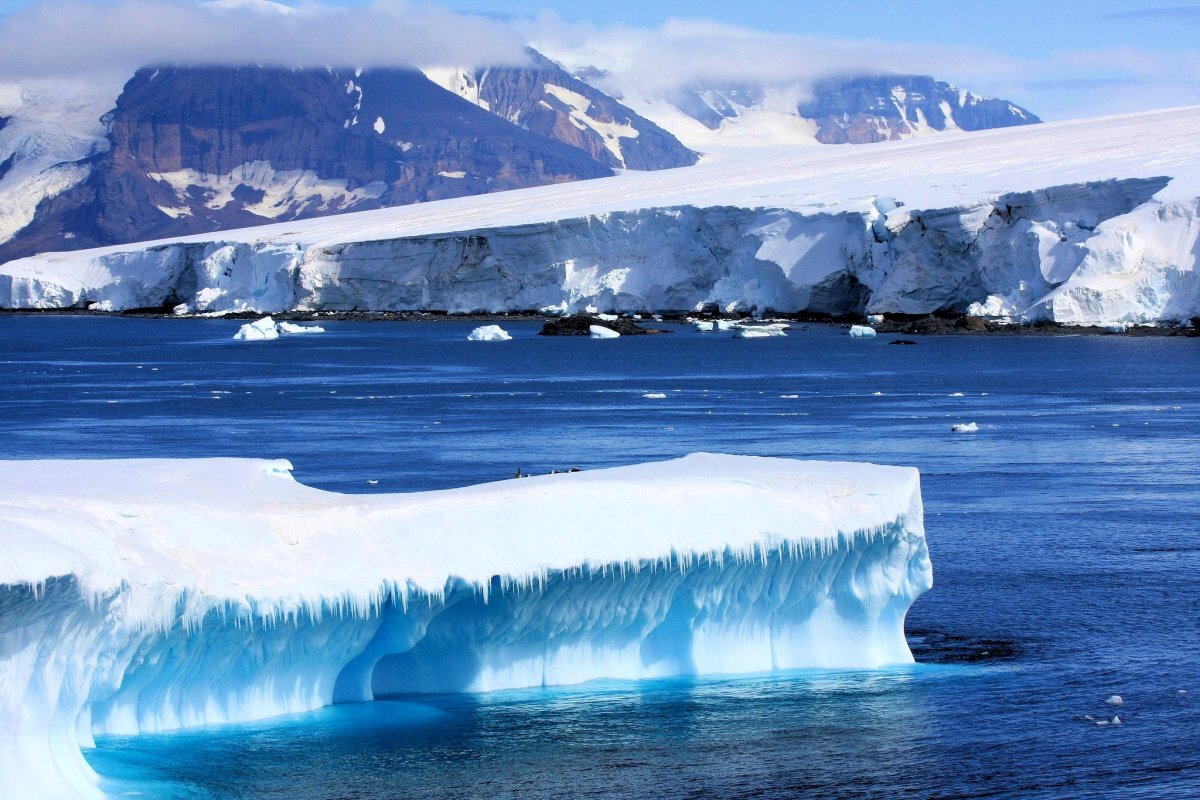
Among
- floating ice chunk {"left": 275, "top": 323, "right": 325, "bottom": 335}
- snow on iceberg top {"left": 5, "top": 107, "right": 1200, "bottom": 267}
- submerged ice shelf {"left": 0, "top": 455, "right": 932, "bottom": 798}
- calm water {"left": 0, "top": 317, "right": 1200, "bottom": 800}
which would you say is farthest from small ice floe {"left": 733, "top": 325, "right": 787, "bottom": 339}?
submerged ice shelf {"left": 0, "top": 455, "right": 932, "bottom": 798}

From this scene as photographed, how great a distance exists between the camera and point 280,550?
8172 millimetres

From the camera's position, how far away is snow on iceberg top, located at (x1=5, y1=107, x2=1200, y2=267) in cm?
4531

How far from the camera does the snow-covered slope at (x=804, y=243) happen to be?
134 feet

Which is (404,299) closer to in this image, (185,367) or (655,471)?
(185,367)

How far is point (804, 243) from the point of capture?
155 ft

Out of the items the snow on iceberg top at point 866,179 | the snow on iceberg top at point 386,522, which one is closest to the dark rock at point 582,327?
the snow on iceberg top at point 866,179

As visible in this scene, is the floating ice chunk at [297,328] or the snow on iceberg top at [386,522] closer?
the snow on iceberg top at [386,522]

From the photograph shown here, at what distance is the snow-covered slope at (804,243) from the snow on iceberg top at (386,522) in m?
31.7

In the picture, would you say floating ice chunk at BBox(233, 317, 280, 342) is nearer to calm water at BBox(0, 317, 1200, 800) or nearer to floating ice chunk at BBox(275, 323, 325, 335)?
floating ice chunk at BBox(275, 323, 325, 335)

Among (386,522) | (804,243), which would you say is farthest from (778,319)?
(386,522)

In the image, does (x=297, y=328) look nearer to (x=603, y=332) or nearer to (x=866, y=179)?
(x=603, y=332)

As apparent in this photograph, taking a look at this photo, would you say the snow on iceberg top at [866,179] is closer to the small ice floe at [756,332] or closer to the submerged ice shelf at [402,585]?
the small ice floe at [756,332]

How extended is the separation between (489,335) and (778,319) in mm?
9631

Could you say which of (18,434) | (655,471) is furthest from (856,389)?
(655,471)
